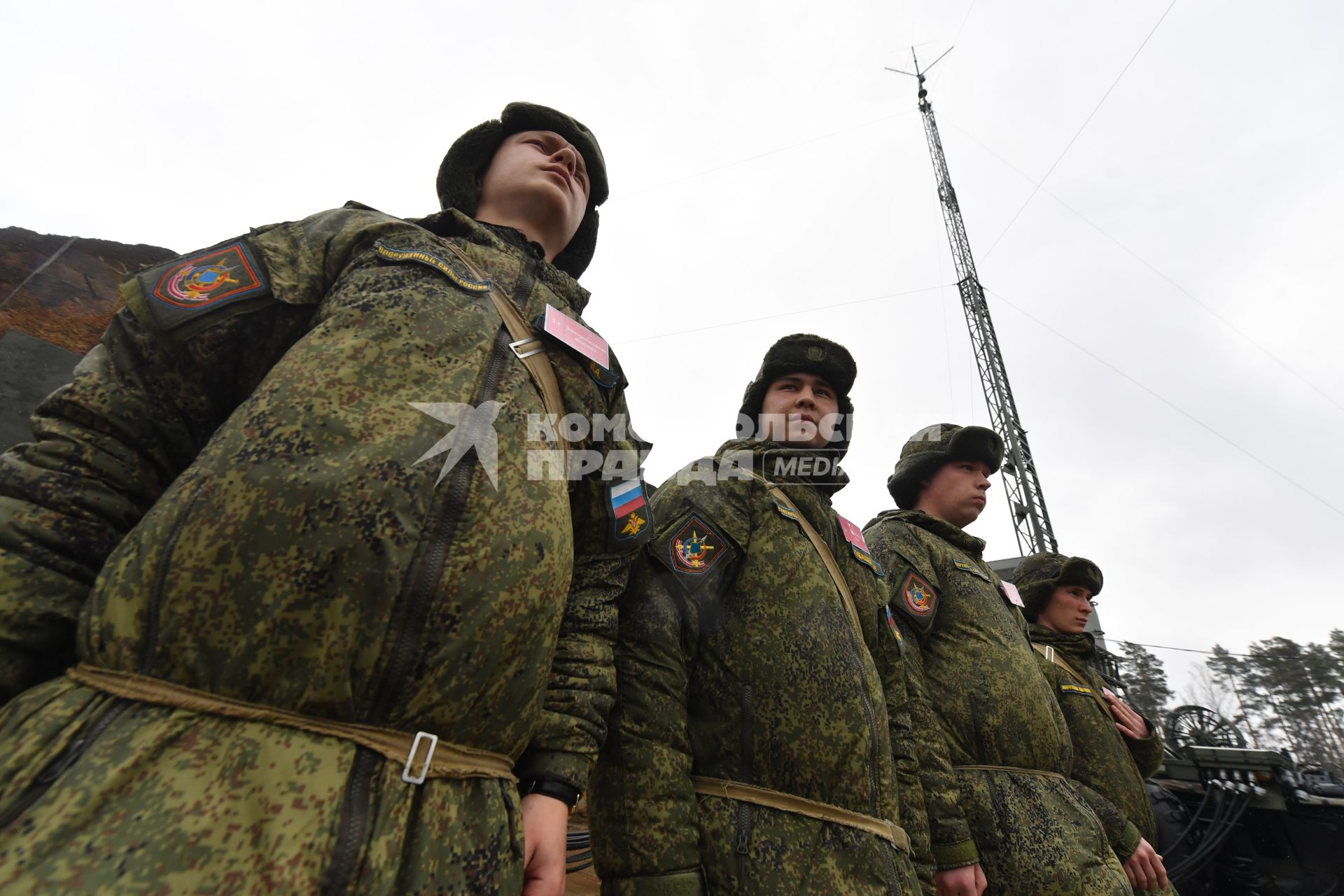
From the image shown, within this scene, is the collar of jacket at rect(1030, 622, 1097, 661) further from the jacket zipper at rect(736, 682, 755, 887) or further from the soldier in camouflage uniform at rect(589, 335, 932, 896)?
the jacket zipper at rect(736, 682, 755, 887)

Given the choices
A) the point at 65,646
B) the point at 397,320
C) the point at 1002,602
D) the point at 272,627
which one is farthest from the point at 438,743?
A: the point at 1002,602

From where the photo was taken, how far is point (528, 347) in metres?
1.39

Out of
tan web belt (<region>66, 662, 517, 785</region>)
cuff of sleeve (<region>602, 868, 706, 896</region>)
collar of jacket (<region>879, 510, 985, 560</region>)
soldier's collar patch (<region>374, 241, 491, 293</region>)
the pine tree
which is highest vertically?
the pine tree

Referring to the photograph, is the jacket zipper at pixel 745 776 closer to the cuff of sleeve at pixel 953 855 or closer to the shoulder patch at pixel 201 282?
the cuff of sleeve at pixel 953 855

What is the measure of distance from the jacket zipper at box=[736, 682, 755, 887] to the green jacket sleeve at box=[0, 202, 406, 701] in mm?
1470

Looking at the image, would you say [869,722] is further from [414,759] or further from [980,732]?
[414,759]

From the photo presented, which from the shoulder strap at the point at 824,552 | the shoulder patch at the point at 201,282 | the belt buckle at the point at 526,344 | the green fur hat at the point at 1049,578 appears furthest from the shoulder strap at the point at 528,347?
the green fur hat at the point at 1049,578

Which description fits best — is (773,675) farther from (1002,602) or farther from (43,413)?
(1002,602)

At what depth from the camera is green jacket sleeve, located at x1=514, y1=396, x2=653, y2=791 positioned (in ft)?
4.02

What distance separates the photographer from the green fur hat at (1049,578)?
496 centimetres

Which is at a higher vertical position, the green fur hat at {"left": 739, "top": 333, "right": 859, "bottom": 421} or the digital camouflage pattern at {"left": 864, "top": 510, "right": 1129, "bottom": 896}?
the green fur hat at {"left": 739, "top": 333, "right": 859, "bottom": 421}

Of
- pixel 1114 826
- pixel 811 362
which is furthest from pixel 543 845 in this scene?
pixel 1114 826

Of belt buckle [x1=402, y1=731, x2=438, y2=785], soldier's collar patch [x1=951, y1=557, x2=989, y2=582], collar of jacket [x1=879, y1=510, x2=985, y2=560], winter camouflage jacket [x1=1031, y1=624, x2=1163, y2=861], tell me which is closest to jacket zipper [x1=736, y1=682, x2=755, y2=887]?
belt buckle [x1=402, y1=731, x2=438, y2=785]

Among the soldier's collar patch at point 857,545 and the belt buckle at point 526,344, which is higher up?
the soldier's collar patch at point 857,545
